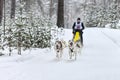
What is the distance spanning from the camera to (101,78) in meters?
10.1

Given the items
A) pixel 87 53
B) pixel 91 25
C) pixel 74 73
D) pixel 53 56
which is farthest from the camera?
pixel 91 25

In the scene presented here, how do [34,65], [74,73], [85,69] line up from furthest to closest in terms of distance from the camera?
1. [34,65]
2. [85,69]
3. [74,73]

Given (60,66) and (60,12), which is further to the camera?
(60,12)

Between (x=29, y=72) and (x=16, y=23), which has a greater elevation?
(x=16, y=23)

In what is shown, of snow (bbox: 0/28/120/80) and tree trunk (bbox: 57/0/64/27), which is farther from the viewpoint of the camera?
tree trunk (bbox: 57/0/64/27)

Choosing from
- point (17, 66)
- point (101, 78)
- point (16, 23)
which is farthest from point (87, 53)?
point (101, 78)

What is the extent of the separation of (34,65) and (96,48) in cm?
634

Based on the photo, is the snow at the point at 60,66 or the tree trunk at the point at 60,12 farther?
the tree trunk at the point at 60,12

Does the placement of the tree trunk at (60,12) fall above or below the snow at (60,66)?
above

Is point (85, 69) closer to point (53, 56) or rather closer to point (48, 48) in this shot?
point (53, 56)

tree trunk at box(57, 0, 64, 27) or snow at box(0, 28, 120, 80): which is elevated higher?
tree trunk at box(57, 0, 64, 27)

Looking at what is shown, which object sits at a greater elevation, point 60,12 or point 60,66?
point 60,12

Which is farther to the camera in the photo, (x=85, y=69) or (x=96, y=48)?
(x=96, y=48)

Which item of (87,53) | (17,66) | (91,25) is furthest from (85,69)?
(91,25)
